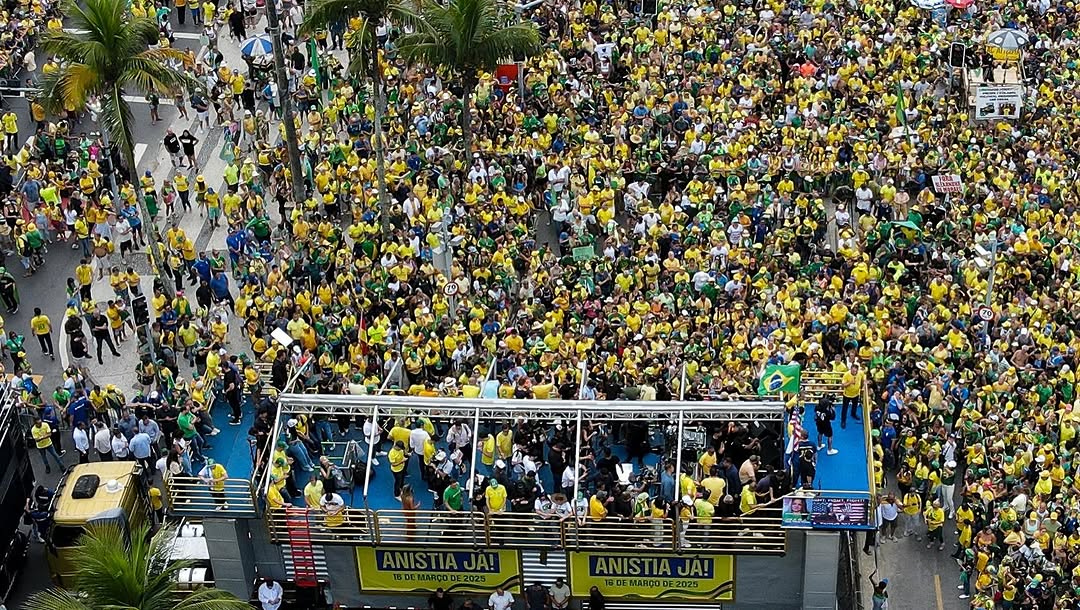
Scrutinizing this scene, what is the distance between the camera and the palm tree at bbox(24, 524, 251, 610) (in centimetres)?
2773

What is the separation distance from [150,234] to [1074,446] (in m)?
22.5

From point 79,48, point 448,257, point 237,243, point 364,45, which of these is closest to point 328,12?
point 364,45

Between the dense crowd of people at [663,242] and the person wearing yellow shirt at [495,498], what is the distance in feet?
0.80

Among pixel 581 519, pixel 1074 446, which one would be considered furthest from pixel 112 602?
pixel 1074 446

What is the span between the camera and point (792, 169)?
157 ft

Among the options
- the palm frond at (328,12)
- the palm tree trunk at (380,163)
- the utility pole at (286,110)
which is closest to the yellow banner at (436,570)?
the palm tree trunk at (380,163)

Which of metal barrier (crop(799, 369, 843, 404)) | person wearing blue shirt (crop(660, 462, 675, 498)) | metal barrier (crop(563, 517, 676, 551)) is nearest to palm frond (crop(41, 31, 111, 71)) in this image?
metal barrier (crop(563, 517, 676, 551))

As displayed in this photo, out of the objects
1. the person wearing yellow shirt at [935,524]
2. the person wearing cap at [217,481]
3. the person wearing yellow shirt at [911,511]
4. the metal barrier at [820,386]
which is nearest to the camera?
the person wearing cap at [217,481]

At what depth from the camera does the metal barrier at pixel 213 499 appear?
33438 millimetres

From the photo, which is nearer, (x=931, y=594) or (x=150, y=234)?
(x=931, y=594)

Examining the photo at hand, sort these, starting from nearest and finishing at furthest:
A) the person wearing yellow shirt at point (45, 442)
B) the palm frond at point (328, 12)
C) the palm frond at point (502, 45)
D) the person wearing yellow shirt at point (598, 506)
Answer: the person wearing yellow shirt at point (598, 506) < the person wearing yellow shirt at point (45, 442) < the palm frond at point (328, 12) < the palm frond at point (502, 45)

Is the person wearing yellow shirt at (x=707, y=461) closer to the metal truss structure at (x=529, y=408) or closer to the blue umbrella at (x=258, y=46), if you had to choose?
the metal truss structure at (x=529, y=408)

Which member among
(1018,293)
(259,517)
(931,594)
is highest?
(1018,293)

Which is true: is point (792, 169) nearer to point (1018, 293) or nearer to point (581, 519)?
point (1018, 293)
